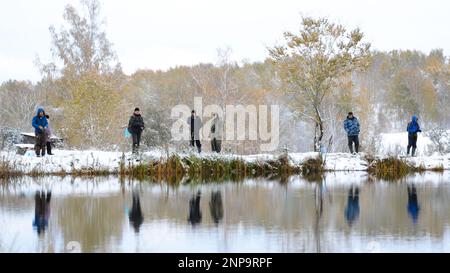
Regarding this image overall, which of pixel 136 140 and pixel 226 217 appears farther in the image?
pixel 136 140

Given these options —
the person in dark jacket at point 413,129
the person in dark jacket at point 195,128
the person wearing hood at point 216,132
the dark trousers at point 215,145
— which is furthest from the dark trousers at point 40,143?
the person in dark jacket at point 413,129

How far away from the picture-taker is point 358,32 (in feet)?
97.1

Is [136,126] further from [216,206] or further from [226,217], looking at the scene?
[226,217]

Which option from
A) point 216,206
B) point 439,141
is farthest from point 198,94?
point 216,206

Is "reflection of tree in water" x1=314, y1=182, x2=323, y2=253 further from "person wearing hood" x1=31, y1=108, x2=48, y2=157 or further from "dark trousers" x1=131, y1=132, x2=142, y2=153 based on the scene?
"person wearing hood" x1=31, y1=108, x2=48, y2=157

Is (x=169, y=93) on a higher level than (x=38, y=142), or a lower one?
higher

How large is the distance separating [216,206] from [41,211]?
3416 mm

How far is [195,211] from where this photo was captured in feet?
43.9

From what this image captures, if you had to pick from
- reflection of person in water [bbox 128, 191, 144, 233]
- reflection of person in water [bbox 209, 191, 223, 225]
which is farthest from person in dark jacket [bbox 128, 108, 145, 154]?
reflection of person in water [bbox 128, 191, 144, 233]

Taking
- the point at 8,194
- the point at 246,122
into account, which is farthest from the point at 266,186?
the point at 246,122

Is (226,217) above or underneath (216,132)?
underneath
